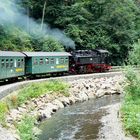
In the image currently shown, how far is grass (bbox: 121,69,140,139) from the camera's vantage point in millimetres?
22672

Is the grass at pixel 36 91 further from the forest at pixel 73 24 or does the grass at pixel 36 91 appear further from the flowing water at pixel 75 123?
the forest at pixel 73 24

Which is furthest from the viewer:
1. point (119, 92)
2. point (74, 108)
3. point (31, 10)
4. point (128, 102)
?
point (31, 10)

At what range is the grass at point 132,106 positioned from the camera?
22.7 meters

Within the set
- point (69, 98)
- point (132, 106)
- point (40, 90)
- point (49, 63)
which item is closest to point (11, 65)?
point (40, 90)

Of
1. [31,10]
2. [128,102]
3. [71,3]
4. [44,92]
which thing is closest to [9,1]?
[31,10]

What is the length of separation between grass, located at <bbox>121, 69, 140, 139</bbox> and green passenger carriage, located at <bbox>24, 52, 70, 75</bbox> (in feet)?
31.3

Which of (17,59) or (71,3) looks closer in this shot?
(17,59)

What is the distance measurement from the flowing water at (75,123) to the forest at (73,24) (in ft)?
50.9

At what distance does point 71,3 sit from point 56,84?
23476 millimetres

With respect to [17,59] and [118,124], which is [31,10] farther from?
[118,124]

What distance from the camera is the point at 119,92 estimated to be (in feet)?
139

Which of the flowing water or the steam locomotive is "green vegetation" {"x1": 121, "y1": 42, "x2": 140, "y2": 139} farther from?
the steam locomotive

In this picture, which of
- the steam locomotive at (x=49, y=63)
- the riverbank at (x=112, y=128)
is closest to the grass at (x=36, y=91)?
the steam locomotive at (x=49, y=63)

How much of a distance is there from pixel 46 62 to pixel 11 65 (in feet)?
23.0
